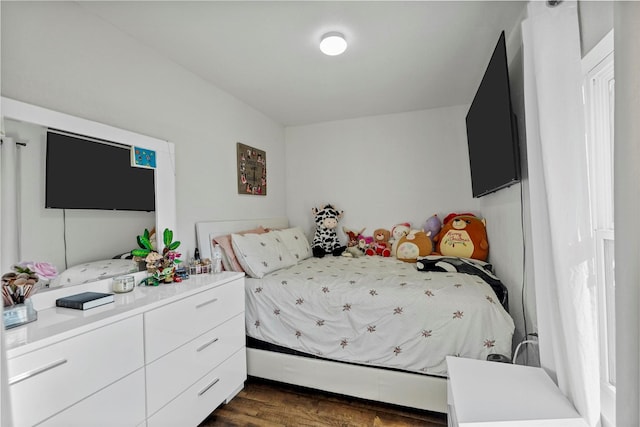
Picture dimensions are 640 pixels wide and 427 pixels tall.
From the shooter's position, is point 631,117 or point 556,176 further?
point 556,176

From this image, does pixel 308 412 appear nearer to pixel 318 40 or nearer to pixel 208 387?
pixel 208 387

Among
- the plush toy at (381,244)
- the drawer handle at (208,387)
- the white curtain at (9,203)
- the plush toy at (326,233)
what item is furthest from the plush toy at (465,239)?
the white curtain at (9,203)

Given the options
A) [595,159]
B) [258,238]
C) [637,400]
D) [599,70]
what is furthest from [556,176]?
[258,238]

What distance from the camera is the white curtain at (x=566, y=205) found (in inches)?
37.7

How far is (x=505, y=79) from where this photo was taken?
1394mm

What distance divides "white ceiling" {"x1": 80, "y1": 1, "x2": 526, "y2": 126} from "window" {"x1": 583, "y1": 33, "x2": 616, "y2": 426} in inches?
33.0

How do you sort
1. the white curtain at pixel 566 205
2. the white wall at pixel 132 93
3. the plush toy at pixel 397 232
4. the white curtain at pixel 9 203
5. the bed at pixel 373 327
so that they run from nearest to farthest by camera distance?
the white curtain at pixel 566 205 < the white curtain at pixel 9 203 < the white wall at pixel 132 93 < the bed at pixel 373 327 < the plush toy at pixel 397 232

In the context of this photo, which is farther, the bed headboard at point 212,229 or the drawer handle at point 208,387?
the bed headboard at point 212,229

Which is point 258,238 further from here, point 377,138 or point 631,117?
point 631,117

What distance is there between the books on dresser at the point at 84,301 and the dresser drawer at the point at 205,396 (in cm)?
58

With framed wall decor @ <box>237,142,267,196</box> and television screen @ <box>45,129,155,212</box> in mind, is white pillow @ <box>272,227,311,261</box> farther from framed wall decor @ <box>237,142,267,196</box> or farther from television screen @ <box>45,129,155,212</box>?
television screen @ <box>45,129,155,212</box>

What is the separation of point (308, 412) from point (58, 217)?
1.74 metres

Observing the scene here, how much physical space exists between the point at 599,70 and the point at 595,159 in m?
0.31

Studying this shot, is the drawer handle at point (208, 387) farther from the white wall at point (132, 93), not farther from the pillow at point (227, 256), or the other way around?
the white wall at point (132, 93)
